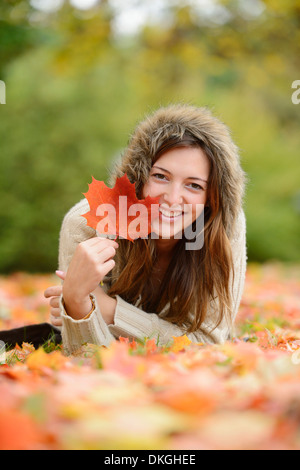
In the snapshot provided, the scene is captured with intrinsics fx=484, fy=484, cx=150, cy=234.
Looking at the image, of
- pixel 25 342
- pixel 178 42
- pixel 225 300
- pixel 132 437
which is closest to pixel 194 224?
pixel 225 300

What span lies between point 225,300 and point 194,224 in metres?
0.39

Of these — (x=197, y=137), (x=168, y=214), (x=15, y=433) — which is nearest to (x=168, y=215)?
(x=168, y=214)

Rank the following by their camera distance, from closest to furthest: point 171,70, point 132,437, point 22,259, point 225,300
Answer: point 132,437
point 225,300
point 22,259
point 171,70

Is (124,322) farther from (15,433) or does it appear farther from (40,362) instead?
(15,433)

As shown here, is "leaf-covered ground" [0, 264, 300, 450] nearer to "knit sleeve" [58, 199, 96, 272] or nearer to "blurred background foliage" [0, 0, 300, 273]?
"knit sleeve" [58, 199, 96, 272]

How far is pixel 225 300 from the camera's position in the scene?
7.59 feet

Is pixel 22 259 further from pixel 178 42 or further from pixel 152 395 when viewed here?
pixel 152 395

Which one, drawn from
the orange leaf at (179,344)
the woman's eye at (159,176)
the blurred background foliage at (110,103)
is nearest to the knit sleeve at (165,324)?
the orange leaf at (179,344)

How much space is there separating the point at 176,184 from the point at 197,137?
233mm

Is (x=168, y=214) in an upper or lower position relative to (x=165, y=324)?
upper

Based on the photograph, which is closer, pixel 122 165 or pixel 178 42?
pixel 122 165

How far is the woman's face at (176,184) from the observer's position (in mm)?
2072

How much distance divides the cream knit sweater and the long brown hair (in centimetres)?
5

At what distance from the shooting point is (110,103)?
329 inches
